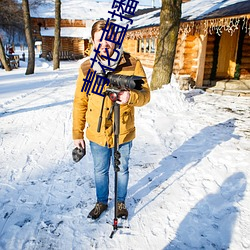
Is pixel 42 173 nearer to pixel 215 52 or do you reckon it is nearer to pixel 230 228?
pixel 230 228

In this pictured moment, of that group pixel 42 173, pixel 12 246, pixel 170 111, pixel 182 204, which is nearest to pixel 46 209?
pixel 12 246

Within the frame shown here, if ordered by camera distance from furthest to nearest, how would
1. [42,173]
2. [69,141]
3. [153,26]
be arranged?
[153,26]
[69,141]
[42,173]

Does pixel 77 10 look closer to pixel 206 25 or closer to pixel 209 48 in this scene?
pixel 209 48

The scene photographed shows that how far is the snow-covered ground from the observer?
227 centimetres

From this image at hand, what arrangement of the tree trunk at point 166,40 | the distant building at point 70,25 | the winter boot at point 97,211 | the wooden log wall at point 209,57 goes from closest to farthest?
the winter boot at point 97,211, the tree trunk at point 166,40, the wooden log wall at point 209,57, the distant building at point 70,25

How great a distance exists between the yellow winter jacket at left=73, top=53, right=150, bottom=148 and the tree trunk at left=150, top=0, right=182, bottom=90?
219 inches

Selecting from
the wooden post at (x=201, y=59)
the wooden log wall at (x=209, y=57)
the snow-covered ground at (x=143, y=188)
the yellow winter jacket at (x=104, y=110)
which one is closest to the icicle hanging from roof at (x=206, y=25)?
the wooden post at (x=201, y=59)

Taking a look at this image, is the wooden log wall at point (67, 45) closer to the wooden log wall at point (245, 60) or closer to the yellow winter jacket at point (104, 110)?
the wooden log wall at point (245, 60)

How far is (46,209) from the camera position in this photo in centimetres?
262

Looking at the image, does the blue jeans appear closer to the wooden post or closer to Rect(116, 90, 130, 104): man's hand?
Rect(116, 90, 130, 104): man's hand

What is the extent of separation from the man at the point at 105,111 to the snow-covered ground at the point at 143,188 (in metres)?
0.32

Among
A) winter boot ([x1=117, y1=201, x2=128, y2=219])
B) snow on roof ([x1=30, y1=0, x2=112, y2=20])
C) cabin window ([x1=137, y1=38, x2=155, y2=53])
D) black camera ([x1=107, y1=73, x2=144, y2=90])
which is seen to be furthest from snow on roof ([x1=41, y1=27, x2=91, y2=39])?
black camera ([x1=107, y1=73, x2=144, y2=90])

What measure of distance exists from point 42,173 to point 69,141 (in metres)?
1.22

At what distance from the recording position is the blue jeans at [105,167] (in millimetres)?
2268
